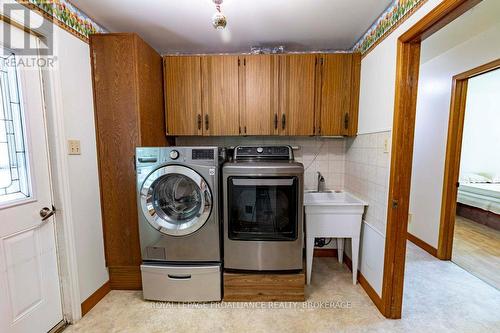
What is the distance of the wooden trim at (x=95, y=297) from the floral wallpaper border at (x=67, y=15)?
2.11 meters

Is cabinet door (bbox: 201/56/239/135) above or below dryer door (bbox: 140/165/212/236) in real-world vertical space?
above

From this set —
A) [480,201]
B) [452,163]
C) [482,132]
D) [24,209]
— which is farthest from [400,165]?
[482,132]

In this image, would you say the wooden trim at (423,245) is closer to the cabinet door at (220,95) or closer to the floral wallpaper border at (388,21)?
the floral wallpaper border at (388,21)

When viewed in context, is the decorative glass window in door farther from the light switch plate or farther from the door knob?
the light switch plate

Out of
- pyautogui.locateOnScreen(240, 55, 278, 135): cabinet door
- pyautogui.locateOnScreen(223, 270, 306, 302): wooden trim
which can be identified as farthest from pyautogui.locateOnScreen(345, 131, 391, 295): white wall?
pyautogui.locateOnScreen(240, 55, 278, 135): cabinet door

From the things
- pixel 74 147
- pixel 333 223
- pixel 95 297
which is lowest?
pixel 95 297

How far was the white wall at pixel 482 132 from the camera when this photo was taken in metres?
4.05

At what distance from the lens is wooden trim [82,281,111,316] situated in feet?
5.49

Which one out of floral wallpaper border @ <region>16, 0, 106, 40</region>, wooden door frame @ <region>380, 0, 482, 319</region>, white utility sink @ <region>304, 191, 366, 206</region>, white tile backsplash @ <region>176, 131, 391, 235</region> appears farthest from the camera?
white utility sink @ <region>304, 191, 366, 206</region>

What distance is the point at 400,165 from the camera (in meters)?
1.54

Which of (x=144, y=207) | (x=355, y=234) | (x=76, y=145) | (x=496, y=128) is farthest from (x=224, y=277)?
(x=496, y=128)

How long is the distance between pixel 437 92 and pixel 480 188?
2175mm

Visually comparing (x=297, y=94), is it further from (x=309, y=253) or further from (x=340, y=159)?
(x=309, y=253)

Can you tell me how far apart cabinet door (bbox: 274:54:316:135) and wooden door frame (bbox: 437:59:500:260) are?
64.4 inches
